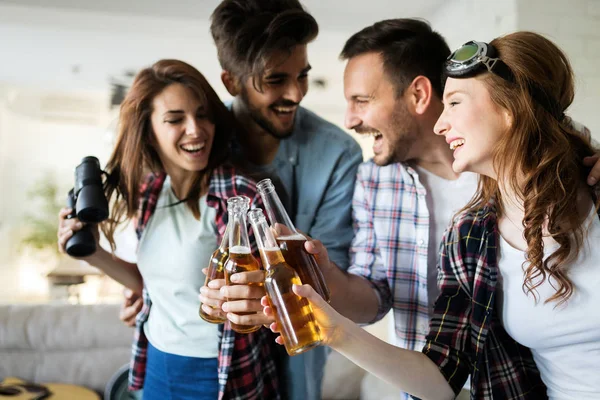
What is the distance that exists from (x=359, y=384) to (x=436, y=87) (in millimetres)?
1719

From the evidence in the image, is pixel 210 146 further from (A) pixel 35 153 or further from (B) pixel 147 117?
(A) pixel 35 153

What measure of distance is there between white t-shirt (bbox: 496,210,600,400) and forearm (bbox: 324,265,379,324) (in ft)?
1.16

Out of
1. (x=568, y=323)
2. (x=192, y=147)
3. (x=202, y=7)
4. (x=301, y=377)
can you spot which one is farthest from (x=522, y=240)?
(x=202, y=7)

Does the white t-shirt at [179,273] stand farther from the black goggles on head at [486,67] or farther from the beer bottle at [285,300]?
the black goggles on head at [486,67]

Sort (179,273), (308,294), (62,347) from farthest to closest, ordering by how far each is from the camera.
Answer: (62,347), (179,273), (308,294)

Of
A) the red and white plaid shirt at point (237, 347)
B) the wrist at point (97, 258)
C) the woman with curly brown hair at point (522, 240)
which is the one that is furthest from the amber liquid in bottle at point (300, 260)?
the wrist at point (97, 258)

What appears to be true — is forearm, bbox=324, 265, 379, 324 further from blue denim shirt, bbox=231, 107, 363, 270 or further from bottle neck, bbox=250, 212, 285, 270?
bottle neck, bbox=250, 212, 285, 270

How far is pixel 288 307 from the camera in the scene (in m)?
0.77

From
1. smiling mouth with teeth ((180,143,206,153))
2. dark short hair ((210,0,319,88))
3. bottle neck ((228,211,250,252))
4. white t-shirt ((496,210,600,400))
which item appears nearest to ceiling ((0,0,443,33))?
dark short hair ((210,0,319,88))

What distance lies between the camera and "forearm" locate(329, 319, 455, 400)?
0.81 meters

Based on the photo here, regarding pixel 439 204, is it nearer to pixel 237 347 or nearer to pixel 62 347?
pixel 237 347

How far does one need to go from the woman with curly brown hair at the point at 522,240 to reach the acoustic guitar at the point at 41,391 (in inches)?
79.0

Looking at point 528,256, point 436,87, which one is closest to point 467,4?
point 436,87

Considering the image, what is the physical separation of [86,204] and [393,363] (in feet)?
2.54
